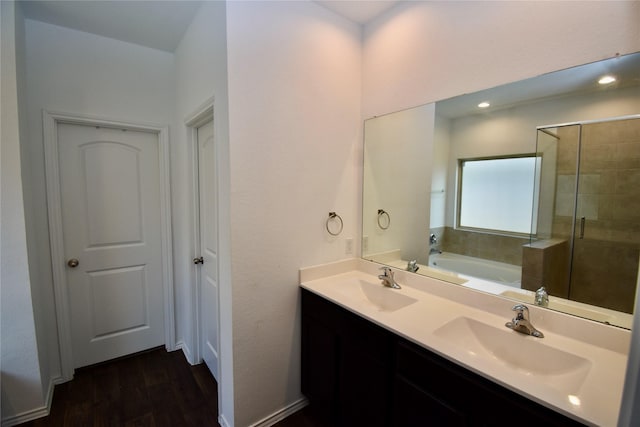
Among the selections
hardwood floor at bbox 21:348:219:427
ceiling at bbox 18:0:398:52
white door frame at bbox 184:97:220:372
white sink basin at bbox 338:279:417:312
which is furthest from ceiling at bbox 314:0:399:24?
hardwood floor at bbox 21:348:219:427

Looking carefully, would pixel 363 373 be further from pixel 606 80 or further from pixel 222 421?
pixel 606 80

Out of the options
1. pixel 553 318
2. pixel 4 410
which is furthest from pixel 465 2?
pixel 4 410

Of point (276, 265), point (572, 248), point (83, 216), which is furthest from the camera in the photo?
point (83, 216)

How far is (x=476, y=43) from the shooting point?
147 cm

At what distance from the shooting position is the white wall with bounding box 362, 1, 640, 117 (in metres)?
1.13

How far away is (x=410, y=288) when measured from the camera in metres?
1.79

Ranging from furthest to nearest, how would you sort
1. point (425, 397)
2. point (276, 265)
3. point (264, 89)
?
point (276, 265), point (264, 89), point (425, 397)

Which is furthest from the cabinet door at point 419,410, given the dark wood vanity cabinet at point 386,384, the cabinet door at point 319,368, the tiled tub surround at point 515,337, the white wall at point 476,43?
the white wall at point 476,43

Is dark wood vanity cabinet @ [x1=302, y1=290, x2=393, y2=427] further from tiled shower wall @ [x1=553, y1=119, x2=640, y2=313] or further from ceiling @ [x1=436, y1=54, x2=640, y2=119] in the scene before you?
ceiling @ [x1=436, y1=54, x2=640, y2=119]

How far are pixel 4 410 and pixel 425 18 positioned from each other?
139 inches

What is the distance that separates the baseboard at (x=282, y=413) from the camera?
5.78 feet

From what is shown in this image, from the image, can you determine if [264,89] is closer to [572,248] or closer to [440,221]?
[440,221]

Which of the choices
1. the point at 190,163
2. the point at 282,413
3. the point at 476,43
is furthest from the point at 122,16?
the point at 282,413

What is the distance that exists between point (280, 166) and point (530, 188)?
53.4 inches
